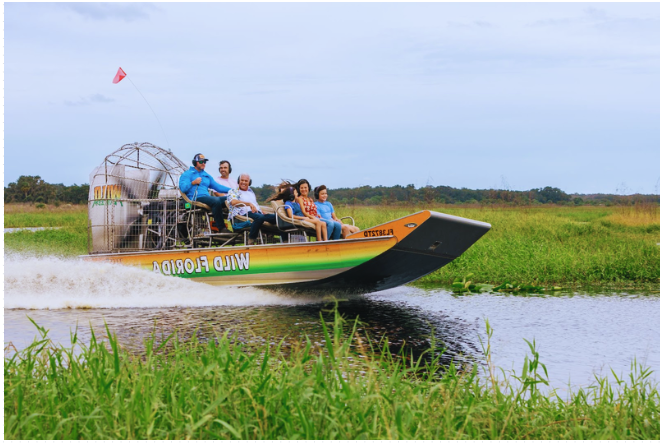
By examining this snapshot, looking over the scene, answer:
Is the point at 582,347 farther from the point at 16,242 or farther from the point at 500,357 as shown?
the point at 16,242

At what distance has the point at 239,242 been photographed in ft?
38.3

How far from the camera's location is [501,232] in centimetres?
1938

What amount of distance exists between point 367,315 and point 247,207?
2.66 meters

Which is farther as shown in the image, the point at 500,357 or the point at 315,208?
the point at 315,208

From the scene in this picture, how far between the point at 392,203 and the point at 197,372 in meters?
25.9

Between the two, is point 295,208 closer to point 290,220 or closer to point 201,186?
point 290,220

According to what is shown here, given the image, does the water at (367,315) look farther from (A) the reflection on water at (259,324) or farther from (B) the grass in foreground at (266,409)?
(B) the grass in foreground at (266,409)

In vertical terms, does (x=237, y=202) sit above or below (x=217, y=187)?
below

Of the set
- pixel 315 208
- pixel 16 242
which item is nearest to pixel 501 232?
pixel 315 208

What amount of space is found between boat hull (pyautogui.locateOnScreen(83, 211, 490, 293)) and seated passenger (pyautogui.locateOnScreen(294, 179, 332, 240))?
1.67 ft

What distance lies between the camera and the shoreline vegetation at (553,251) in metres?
13.3

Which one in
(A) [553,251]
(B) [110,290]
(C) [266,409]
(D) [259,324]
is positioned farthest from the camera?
(A) [553,251]

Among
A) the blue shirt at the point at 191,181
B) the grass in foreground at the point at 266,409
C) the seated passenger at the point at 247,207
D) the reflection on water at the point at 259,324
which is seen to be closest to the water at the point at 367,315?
the reflection on water at the point at 259,324

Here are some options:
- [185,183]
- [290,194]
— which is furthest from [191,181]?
[290,194]
